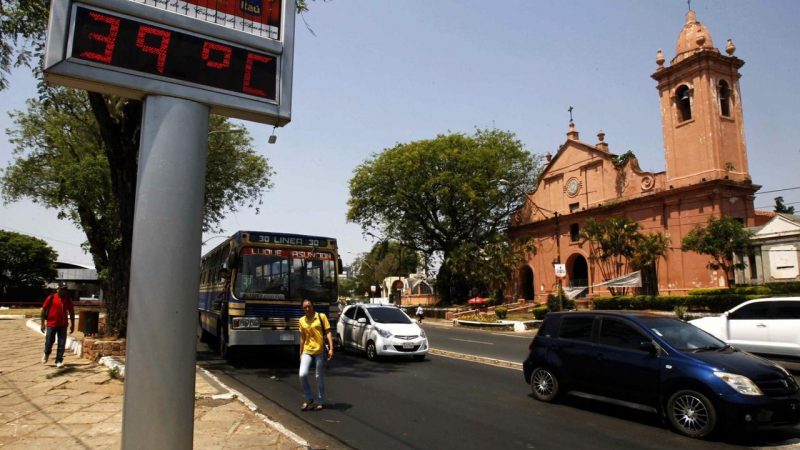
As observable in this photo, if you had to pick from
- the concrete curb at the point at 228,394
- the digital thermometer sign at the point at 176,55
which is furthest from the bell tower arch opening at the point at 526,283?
the digital thermometer sign at the point at 176,55

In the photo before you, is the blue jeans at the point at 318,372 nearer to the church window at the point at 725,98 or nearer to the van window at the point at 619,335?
the van window at the point at 619,335

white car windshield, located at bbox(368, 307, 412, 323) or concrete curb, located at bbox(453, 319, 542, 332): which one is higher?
white car windshield, located at bbox(368, 307, 412, 323)

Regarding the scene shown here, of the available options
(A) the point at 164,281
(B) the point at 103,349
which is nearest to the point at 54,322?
(B) the point at 103,349

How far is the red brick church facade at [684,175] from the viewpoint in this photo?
32062 mm

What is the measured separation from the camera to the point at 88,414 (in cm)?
766

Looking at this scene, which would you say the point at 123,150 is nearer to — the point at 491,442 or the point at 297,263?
the point at 297,263

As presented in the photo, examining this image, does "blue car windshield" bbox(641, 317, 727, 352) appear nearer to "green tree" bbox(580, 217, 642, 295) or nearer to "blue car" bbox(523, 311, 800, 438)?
"blue car" bbox(523, 311, 800, 438)

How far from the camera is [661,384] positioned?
23.8 ft

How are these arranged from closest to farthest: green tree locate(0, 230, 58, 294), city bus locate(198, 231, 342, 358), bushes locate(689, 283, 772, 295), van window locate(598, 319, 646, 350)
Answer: van window locate(598, 319, 646, 350) < city bus locate(198, 231, 342, 358) < bushes locate(689, 283, 772, 295) < green tree locate(0, 230, 58, 294)

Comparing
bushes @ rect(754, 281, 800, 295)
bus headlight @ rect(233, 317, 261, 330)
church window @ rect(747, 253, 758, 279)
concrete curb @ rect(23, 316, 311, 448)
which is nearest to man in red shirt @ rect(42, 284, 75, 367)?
concrete curb @ rect(23, 316, 311, 448)

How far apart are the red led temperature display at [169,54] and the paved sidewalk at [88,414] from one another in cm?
414

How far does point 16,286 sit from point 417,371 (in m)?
60.4

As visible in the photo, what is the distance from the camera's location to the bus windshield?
13047 millimetres

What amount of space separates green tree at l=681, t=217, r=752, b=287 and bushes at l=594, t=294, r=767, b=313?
9.30 ft
